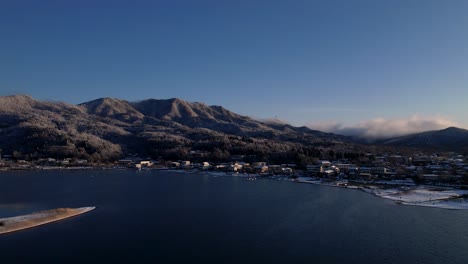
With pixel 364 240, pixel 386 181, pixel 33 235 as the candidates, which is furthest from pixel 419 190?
pixel 33 235

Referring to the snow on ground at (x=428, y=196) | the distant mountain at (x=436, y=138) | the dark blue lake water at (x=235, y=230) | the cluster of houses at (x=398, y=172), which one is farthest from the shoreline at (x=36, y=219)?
the distant mountain at (x=436, y=138)

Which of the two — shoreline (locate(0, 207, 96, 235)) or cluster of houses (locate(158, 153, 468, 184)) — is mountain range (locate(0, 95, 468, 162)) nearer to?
Result: cluster of houses (locate(158, 153, 468, 184))

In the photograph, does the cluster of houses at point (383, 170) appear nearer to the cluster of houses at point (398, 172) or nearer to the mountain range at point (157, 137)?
the cluster of houses at point (398, 172)

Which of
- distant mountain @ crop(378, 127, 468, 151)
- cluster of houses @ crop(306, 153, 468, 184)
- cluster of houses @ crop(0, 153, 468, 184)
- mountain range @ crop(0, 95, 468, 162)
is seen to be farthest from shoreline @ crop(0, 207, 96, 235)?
distant mountain @ crop(378, 127, 468, 151)

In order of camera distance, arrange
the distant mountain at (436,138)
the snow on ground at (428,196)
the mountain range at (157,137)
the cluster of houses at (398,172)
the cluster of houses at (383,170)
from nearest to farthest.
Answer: the snow on ground at (428,196), the cluster of houses at (398,172), the cluster of houses at (383,170), the mountain range at (157,137), the distant mountain at (436,138)

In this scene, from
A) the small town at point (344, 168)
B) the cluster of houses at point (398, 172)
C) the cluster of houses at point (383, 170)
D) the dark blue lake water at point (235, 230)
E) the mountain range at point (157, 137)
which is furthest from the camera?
the mountain range at point (157, 137)

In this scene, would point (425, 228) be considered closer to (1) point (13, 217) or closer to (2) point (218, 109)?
(1) point (13, 217)
